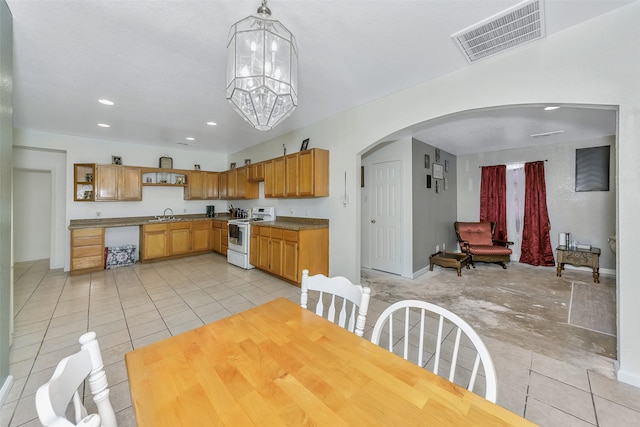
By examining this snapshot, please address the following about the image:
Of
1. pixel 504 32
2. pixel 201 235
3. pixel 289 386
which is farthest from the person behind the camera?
pixel 201 235

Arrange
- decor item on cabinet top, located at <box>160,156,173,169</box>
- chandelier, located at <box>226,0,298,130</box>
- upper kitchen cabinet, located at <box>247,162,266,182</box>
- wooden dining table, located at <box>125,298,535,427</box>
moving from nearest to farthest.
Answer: wooden dining table, located at <box>125,298,535,427</box>, chandelier, located at <box>226,0,298,130</box>, upper kitchen cabinet, located at <box>247,162,266,182</box>, decor item on cabinet top, located at <box>160,156,173,169</box>

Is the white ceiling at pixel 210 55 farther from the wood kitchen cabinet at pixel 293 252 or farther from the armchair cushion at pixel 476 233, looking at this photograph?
the armchair cushion at pixel 476 233

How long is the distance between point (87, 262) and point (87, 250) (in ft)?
0.72

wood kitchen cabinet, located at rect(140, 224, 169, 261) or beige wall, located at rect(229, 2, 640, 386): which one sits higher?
beige wall, located at rect(229, 2, 640, 386)

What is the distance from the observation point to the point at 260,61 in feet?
4.70

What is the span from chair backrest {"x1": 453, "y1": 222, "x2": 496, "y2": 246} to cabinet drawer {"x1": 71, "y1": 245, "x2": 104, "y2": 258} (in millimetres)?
7202

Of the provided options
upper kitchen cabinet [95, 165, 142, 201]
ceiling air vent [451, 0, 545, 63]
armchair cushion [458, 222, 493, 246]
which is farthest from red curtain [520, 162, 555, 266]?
upper kitchen cabinet [95, 165, 142, 201]

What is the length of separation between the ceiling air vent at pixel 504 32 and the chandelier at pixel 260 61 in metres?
1.55

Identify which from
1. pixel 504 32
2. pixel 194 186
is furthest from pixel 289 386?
pixel 194 186

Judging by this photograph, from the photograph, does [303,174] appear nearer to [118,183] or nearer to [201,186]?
[201,186]

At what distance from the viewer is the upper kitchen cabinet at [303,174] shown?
3902 millimetres

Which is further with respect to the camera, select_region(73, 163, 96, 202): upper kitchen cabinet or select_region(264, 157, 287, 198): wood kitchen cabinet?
select_region(73, 163, 96, 202): upper kitchen cabinet

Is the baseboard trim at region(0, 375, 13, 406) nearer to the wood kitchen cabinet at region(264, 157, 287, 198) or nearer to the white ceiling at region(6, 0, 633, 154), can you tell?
the white ceiling at region(6, 0, 633, 154)

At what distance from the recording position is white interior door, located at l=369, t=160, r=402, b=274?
15.2 ft
